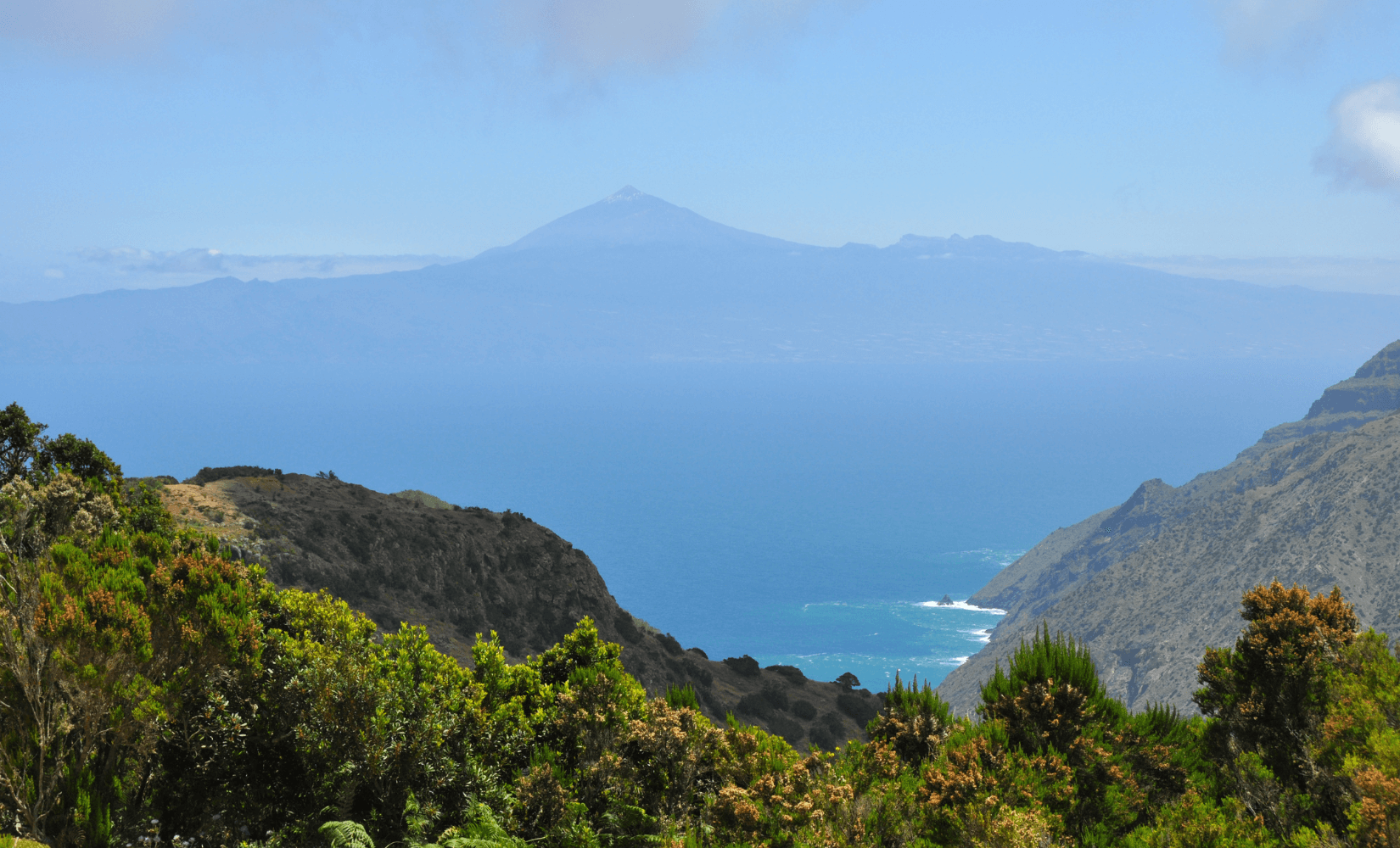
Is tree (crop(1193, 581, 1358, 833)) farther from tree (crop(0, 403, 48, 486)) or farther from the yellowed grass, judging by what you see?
the yellowed grass

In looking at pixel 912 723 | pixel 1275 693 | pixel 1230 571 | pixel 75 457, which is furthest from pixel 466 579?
pixel 1230 571

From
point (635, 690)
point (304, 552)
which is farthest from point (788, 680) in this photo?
point (635, 690)

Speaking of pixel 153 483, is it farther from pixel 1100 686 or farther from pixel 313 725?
pixel 1100 686

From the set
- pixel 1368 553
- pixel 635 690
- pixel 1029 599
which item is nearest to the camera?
pixel 635 690

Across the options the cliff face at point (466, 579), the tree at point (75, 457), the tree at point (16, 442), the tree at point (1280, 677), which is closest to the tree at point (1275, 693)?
the tree at point (1280, 677)

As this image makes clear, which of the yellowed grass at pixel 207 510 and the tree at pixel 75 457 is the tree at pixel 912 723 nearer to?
the tree at pixel 75 457
